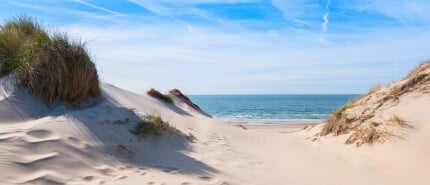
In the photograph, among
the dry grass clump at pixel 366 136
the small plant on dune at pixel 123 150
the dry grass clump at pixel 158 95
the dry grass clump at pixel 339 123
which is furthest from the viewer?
the dry grass clump at pixel 158 95

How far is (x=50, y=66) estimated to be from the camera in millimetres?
6605

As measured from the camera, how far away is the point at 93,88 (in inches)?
294

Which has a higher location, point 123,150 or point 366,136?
point 366,136

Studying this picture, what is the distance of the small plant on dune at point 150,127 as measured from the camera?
6.47 meters

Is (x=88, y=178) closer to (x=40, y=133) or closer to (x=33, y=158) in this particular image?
(x=33, y=158)

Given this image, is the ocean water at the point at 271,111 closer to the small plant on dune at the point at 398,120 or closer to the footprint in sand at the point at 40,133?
the small plant on dune at the point at 398,120

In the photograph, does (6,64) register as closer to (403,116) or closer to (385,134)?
(385,134)

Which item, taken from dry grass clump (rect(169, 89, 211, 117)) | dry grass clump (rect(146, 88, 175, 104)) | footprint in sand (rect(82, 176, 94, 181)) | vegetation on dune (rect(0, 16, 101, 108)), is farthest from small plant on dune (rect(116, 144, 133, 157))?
dry grass clump (rect(169, 89, 211, 117))

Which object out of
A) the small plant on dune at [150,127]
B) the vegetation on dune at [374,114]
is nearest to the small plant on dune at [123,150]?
the small plant on dune at [150,127]

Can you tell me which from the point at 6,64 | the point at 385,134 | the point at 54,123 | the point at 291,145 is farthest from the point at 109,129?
the point at 385,134

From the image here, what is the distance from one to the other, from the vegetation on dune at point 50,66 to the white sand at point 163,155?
0.27 m

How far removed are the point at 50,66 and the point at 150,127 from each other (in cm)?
187

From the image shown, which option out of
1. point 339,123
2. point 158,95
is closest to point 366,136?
point 339,123

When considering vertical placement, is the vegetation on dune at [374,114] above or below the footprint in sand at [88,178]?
above
